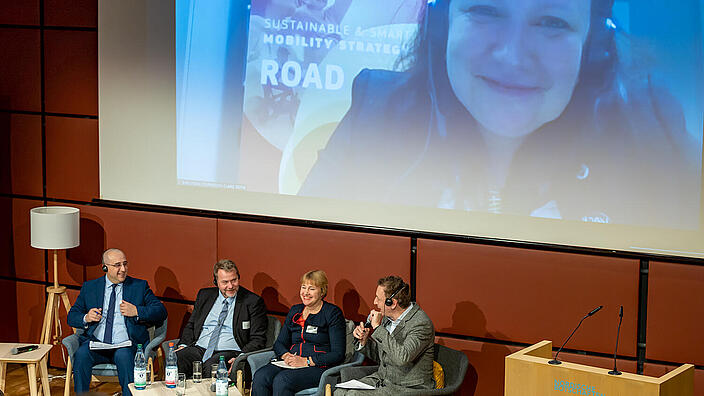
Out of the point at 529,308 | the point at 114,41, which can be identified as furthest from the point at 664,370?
the point at 114,41

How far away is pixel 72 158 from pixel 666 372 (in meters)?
4.73

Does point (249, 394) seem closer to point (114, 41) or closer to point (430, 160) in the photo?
point (430, 160)

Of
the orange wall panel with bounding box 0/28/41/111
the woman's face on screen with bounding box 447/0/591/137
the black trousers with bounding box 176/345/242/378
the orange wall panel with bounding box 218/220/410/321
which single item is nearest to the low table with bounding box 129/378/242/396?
the black trousers with bounding box 176/345/242/378

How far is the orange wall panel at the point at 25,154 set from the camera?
7.18 m

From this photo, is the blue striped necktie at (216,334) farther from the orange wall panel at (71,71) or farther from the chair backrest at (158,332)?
the orange wall panel at (71,71)

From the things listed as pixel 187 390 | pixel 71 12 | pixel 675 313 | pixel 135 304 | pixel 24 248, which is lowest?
pixel 187 390

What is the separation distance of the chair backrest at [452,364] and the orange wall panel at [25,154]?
3.63 metres

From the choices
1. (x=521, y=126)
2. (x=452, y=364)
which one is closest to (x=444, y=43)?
(x=521, y=126)

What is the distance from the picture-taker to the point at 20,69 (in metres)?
7.15

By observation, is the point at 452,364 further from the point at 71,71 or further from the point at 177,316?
the point at 71,71

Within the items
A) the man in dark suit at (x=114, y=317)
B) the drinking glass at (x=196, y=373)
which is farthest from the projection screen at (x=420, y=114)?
the drinking glass at (x=196, y=373)

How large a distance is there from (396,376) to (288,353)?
817 mm

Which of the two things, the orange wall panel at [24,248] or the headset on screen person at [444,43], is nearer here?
the headset on screen person at [444,43]

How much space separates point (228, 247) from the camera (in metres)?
6.64
